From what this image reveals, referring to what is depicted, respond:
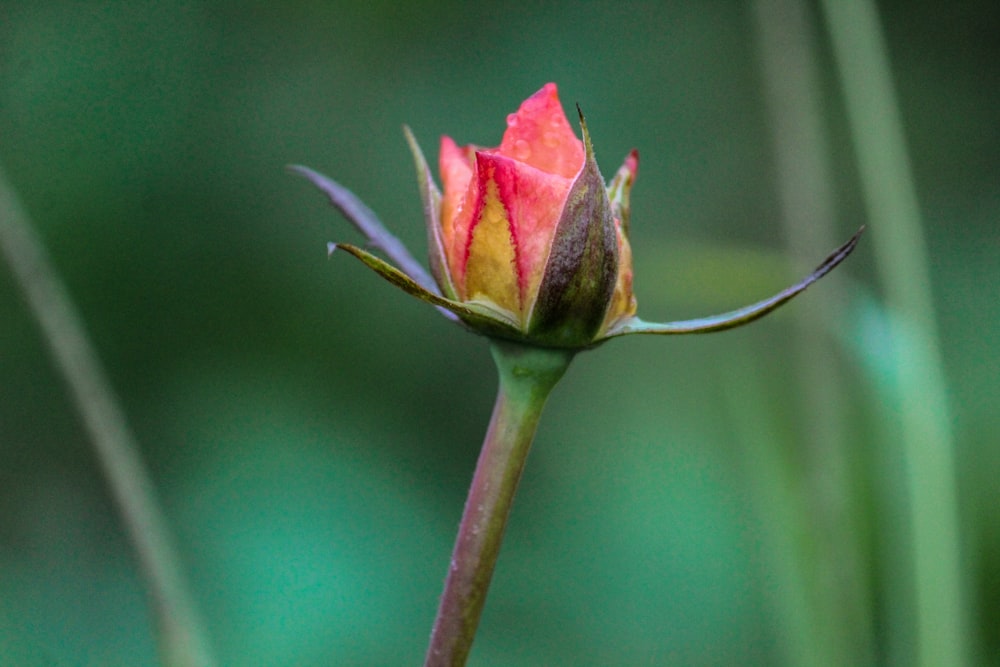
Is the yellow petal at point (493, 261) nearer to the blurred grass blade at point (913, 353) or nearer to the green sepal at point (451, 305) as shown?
the green sepal at point (451, 305)

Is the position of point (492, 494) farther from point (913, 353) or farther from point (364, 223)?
point (913, 353)

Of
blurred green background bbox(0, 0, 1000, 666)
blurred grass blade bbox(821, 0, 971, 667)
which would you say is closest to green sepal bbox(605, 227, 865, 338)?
blurred grass blade bbox(821, 0, 971, 667)

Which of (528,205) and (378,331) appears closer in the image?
(528,205)

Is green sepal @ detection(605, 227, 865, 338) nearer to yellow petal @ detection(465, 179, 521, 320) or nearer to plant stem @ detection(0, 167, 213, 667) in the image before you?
yellow petal @ detection(465, 179, 521, 320)

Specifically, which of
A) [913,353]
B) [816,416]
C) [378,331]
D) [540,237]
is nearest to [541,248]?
[540,237]

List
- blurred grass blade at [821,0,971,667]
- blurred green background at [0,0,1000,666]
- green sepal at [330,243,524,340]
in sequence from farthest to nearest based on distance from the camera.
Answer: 1. blurred green background at [0,0,1000,666]
2. blurred grass blade at [821,0,971,667]
3. green sepal at [330,243,524,340]

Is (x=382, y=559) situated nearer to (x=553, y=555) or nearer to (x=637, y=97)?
(x=553, y=555)
